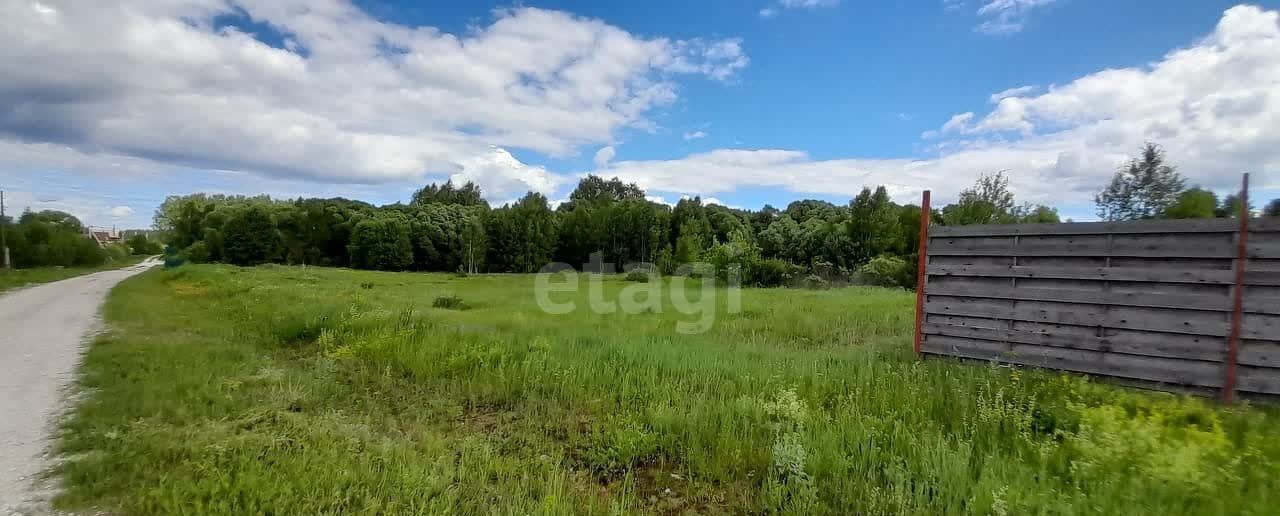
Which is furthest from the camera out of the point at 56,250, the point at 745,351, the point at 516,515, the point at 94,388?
the point at 56,250

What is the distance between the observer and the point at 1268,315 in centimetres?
475

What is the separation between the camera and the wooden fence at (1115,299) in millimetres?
4840

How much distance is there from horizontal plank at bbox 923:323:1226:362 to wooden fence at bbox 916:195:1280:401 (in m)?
0.01

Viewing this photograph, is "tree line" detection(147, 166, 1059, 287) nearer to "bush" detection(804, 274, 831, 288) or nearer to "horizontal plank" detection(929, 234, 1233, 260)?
"bush" detection(804, 274, 831, 288)

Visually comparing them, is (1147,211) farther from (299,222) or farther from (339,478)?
(299,222)

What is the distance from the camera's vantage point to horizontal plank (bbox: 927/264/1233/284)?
5022 millimetres

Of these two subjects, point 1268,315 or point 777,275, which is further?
point 777,275

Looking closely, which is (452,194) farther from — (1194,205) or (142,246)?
(1194,205)

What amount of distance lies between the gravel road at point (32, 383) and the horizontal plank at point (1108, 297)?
347 inches

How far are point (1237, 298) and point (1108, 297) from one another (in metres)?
0.93

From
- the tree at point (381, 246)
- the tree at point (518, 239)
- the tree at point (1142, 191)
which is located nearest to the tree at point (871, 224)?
the tree at point (1142, 191)

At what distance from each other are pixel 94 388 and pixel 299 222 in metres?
57.5

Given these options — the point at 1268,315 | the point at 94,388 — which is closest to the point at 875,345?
the point at 1268,315

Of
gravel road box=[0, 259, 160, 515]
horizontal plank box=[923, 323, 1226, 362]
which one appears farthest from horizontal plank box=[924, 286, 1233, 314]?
gravel road box=[0, 259, 160, 515]
